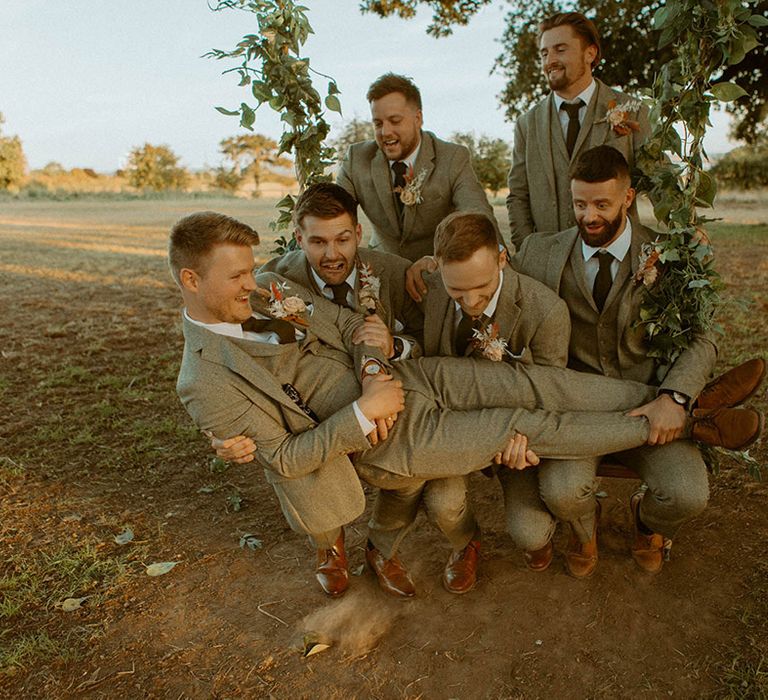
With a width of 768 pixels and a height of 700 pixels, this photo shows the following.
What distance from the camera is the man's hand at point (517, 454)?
3.21 m

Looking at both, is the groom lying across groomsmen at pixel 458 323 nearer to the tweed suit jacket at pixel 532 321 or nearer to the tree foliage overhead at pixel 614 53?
the tweed suit jacket at pixel 532 321

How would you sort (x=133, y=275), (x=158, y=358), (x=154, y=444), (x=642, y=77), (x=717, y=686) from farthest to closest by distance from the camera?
(x=642, y=77) → (x=133, y=275) → (x=158, y=358) → (x=154, y=444) → (x=717, y=686)

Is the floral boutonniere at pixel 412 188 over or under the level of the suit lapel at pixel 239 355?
over

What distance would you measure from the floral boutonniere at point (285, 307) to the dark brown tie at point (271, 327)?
36 millimetres

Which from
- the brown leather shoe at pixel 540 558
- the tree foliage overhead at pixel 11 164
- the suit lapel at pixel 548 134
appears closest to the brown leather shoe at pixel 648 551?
the brown leather shoe at pixel 540 558

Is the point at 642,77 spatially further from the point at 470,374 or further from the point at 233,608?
the point at 233,608

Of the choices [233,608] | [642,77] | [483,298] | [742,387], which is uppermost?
[642,77]

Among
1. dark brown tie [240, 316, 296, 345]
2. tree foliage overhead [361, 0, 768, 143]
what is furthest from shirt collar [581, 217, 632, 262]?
tree foliage overhead [361, 0, 768, 143]

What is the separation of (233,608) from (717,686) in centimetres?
229

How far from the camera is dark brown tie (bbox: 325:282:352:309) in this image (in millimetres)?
3939

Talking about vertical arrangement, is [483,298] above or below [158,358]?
above

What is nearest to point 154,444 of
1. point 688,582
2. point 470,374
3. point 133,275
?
point 470,374

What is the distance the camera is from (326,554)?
367 cm

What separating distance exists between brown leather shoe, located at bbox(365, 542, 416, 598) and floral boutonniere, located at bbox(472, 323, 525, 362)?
1213mm
